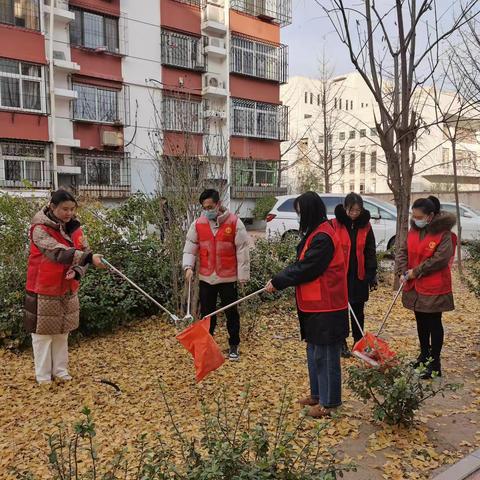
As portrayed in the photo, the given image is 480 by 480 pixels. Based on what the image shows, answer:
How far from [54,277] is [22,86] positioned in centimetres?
1663

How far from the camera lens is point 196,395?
4082mm

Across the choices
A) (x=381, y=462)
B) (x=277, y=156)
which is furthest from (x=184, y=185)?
(x=277, y=156)

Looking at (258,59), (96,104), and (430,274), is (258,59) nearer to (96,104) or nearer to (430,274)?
(96,104)

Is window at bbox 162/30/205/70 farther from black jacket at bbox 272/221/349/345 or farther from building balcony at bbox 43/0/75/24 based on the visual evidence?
black jacket at bbox 272/221/349/345

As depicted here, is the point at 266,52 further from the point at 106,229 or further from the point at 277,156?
the point at 106,229

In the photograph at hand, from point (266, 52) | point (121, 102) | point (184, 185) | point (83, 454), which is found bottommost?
point (83, 454)

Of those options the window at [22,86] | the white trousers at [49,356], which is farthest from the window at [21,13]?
the white trousers at [49,356]

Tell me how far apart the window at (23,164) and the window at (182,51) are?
6.78 m

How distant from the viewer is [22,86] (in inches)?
721

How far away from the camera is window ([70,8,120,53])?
19.3 metres

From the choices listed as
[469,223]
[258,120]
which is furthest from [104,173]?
[469,223]

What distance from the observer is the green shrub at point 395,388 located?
10.4 ft

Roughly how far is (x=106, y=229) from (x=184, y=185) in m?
1.20

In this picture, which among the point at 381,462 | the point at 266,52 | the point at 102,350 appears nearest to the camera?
the point at 381,462
